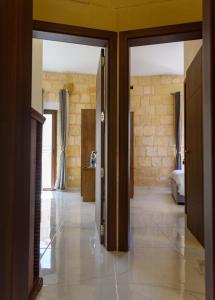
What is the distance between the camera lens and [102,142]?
290cm

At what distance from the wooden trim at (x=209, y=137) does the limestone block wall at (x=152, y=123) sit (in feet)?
23.3

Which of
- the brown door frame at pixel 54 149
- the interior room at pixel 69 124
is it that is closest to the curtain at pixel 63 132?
A: the interior room at pixel 69 124

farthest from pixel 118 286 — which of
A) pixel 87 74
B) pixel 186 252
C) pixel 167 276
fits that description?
pixel 87 74

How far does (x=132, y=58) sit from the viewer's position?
667 cm

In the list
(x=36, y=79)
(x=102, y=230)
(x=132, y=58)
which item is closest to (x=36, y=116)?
(x=36, y=79)

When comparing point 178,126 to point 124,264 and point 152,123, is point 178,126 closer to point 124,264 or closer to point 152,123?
point 152,123

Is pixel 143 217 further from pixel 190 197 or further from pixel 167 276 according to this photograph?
pixel 167 276

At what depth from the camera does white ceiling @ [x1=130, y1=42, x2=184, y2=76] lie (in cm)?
599

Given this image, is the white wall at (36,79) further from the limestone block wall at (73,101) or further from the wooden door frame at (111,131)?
the limestone block wall at (73,101)

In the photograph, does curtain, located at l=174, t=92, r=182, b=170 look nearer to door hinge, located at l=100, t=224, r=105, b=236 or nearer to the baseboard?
door hinge, located at l=100, t=224, r=105, b=236

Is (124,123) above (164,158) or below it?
above

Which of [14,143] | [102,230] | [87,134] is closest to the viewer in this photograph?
[14,143]

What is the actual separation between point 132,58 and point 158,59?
0.64 meters

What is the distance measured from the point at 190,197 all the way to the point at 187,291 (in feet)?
5.51
